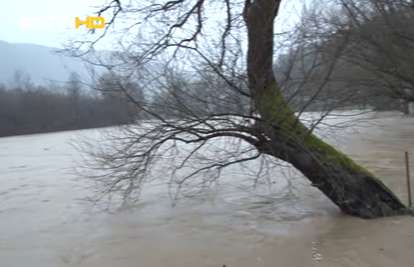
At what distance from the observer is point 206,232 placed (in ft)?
30.1

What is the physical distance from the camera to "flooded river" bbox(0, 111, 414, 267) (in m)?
7.66

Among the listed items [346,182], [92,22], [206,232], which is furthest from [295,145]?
[92,22]

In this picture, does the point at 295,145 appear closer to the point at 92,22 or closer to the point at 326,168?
the point at 326,168

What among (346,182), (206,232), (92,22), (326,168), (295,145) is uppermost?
(92,22)

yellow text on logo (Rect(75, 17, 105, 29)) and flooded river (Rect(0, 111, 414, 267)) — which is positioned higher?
yellow text on logo (Rect(75, 17, 105, 29))

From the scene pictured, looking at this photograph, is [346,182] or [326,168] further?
[346,182]

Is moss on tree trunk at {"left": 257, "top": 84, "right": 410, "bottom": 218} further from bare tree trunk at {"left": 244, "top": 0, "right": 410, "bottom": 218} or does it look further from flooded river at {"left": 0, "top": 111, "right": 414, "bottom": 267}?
flooded river at {"left": 0, "top": 111, "right": 414, "bottom": 267}

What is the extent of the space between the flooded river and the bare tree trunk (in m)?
0.40

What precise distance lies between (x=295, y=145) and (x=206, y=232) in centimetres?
223

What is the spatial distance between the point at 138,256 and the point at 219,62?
11.6 ft

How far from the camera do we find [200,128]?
9.20 meters

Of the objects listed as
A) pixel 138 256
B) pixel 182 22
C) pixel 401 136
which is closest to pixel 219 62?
pixel 182 22

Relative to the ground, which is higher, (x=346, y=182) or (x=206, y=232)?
(x=346, y=182)

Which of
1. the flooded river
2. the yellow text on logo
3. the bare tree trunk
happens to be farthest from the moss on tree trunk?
the yellow text on logo
